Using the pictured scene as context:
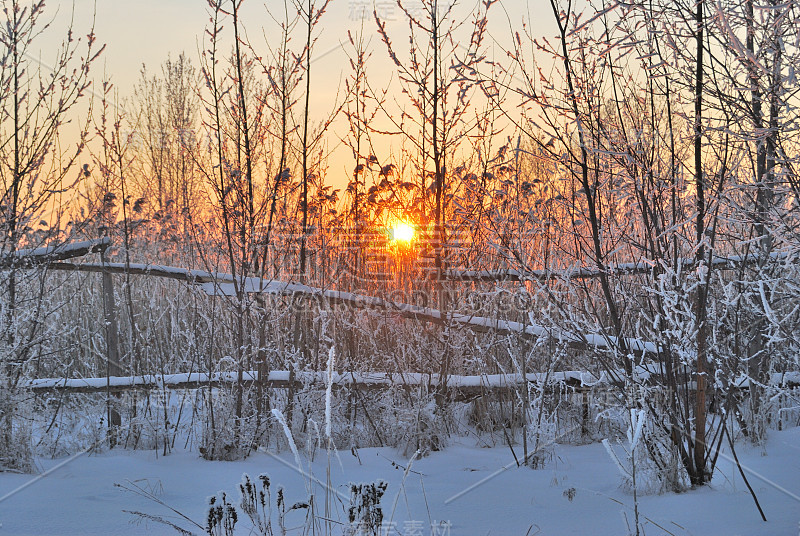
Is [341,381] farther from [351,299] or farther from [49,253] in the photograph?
[49,253]

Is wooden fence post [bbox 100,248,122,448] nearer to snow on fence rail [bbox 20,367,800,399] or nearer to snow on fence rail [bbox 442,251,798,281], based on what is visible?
snow on fence rail [bbox 20,367,800,399]

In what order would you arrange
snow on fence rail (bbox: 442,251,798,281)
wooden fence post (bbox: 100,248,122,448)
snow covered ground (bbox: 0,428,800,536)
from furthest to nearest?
wooden fence post (bbox: 100,248,122,448) < snow on fence rail (bbox: 442,251,798,281) < snow covered ground (bbox: 0,428,800,536)

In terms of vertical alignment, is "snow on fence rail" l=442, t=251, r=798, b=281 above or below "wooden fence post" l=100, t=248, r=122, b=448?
above

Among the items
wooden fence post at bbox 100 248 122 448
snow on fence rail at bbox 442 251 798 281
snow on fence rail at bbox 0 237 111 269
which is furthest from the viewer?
wooden fence post at bbox 100 248 122 448

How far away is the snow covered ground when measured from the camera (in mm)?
2691

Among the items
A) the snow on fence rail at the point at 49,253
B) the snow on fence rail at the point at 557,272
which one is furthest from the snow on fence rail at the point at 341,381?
the snow on fence rail at the point at 49,253

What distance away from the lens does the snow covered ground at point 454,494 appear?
2.69m

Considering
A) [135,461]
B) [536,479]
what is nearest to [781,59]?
[536,479]

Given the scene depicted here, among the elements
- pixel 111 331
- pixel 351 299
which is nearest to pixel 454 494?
pixel 351 299

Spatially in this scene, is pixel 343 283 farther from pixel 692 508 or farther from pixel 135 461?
pixel 692 508

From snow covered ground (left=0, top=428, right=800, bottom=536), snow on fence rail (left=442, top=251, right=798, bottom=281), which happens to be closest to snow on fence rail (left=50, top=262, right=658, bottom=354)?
snow on fence rail (left=442, top=251, right=798, bottom=281)

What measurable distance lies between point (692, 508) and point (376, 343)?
3034mm

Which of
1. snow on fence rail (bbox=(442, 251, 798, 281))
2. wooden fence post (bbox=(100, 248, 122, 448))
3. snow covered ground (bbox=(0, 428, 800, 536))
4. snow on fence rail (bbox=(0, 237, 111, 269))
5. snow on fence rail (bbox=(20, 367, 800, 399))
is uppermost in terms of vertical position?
snow on fence rail (bbox=(0, 237, 111, 269))

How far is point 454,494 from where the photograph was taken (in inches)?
126
